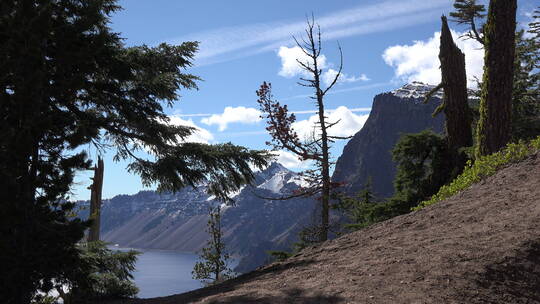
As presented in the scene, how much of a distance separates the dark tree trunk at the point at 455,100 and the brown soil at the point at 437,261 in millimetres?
6275

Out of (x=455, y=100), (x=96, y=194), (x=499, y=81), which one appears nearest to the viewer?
(x=499, y=81)

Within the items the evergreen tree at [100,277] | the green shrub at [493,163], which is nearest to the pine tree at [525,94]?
the green shrub at [493,163]

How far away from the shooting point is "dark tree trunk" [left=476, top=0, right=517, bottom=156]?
12.6m

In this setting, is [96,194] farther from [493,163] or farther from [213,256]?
[493,163]

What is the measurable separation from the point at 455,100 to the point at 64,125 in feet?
39.2

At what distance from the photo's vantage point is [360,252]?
7527mm

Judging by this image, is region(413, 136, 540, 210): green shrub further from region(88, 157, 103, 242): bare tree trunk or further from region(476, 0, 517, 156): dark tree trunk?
region(88, 157, 103, 242): bare tree trunk

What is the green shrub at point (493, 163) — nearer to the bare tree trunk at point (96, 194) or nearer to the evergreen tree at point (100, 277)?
the evergreen tree at point (100, 277)

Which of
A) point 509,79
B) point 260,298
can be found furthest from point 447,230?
point 509,79

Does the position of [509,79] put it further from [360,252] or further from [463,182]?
[360,252]

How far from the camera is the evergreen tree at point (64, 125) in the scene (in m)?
8.52

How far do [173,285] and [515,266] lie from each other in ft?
631

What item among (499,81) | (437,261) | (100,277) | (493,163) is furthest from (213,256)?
(437,261)

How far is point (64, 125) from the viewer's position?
9.59 m
